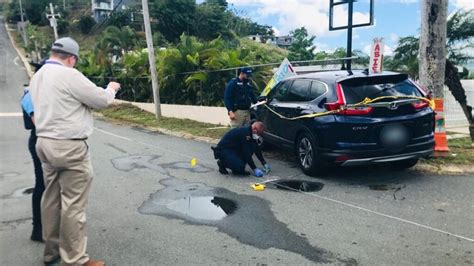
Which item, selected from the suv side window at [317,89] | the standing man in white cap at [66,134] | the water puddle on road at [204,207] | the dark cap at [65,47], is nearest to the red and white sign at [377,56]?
the suv side window at [317,89]

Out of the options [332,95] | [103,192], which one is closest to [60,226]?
[103,192]

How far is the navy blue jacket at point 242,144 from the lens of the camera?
23.8 feet

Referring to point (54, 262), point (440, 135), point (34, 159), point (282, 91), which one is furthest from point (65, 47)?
point (440, 135)

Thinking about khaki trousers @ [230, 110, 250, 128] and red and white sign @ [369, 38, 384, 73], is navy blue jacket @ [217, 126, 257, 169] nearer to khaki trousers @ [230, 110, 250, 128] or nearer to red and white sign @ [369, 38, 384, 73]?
khaki trousers @ [230, 110, 250, 128]

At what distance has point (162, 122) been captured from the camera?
1592 centimetres

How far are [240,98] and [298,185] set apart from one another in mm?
3110

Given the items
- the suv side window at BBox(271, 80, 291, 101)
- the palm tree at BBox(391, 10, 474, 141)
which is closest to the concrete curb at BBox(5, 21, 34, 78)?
the palm tree at BBox(391, 10, 474, 141)

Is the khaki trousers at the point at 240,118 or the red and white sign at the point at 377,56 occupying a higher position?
the red and white sign at the point at 377,56

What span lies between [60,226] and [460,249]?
364 centimetres

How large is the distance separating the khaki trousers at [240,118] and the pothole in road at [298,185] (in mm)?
2711

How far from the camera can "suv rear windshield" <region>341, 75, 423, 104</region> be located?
6.49m

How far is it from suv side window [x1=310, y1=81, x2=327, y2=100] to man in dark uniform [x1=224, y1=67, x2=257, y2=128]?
2.18 metres

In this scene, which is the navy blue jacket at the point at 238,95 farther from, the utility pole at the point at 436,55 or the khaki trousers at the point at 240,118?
the utility pole at the point at 436,55

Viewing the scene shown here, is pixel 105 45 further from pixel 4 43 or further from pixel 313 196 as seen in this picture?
pixel 4 43
